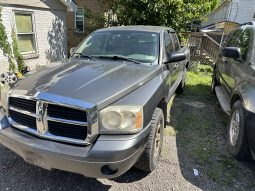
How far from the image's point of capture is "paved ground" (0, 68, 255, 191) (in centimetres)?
294

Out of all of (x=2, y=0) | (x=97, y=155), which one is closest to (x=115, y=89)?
(x=97, y=155)

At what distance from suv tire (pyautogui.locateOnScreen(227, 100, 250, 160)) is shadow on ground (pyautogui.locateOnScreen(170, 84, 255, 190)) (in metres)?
0.17

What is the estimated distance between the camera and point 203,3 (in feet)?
33.8

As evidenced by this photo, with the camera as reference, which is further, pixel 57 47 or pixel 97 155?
pixel 57 47

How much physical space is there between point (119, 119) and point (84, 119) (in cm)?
34

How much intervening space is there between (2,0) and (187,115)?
6.63m

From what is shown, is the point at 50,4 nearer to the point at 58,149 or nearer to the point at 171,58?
the point at 171,58

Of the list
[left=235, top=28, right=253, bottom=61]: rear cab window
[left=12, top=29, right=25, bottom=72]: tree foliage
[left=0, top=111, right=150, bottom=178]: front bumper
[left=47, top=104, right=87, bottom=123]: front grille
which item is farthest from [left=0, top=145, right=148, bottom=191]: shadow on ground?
[left=12, top=29, right=25, bottom=72]: tree foliage

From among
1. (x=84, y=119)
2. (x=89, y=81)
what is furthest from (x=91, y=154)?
(x=89, y=81)

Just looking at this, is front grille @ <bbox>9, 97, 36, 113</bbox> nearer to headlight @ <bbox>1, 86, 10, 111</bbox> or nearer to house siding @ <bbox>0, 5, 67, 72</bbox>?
headlight @ <bbox>1, 86, 10, 111</bbox>

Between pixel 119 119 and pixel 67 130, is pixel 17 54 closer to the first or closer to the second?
pixel 67 130

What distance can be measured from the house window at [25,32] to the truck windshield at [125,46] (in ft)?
17.6

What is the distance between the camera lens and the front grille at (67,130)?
93.8 inches

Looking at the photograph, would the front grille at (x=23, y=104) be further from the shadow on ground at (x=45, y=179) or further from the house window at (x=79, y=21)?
the house window at (x=79, y=21)
